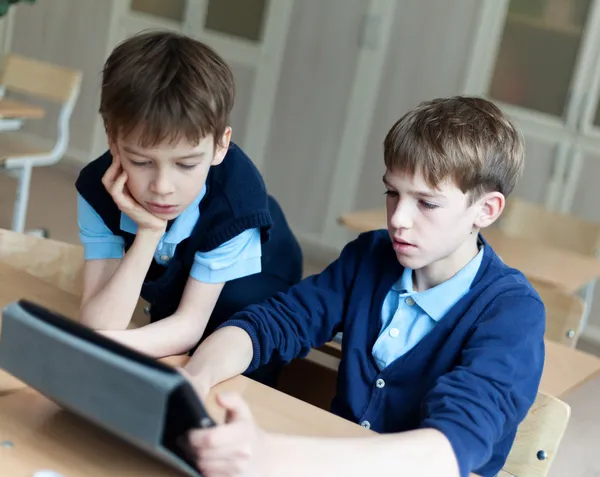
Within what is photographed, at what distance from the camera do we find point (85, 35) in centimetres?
536

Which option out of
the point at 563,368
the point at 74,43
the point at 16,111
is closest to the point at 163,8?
the point at 74,43

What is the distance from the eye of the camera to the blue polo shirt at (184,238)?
4.45 ft

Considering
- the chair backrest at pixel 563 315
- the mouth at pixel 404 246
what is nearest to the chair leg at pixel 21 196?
the chair backrest at pixel 563 315

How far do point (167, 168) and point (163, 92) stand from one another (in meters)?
0.11

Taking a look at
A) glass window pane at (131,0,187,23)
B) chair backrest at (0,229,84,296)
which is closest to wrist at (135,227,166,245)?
chair backrest at (0,229,84,296)

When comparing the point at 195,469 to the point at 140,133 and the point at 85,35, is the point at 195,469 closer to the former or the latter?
the point at 140,133

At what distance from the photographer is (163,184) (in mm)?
1200

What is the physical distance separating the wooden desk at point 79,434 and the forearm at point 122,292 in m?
0.30

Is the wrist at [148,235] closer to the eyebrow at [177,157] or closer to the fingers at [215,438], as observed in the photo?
the eyebrow at [177,157]

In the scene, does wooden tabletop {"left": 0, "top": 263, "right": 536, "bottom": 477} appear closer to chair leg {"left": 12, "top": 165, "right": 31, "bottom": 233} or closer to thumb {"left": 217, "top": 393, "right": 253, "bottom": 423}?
thumb {"left": 217, "top": 393, "right": 253, "bottom": 423}

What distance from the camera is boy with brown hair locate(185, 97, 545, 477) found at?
104cm

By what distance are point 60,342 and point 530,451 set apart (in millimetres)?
763

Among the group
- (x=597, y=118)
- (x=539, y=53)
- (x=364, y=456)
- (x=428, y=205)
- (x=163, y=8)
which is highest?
(x=539, y=53)

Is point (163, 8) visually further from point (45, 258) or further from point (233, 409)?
point (233, 409)
